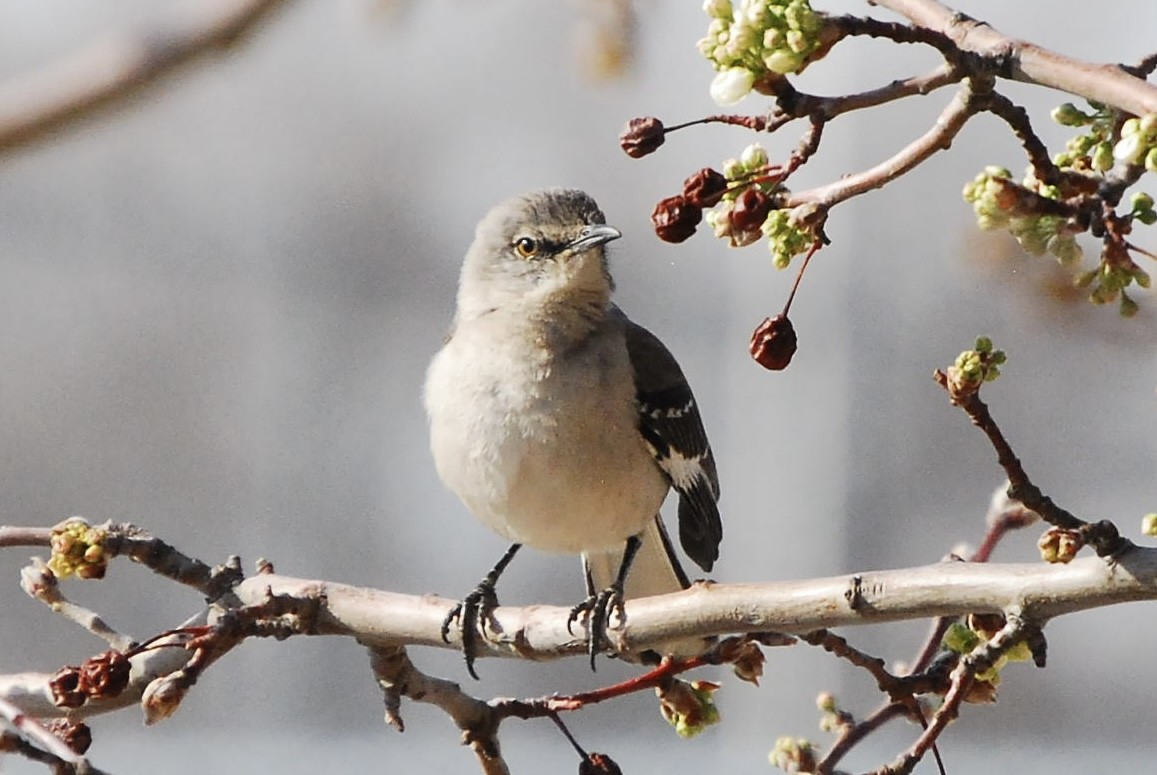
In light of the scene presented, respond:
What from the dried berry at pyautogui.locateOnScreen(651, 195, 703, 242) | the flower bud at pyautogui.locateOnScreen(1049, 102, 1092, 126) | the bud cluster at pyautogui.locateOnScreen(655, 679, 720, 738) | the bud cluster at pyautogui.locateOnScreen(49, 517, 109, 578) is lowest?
the bud cluster at pyautogui.locateOnScreen(49, 517, 109, 578)

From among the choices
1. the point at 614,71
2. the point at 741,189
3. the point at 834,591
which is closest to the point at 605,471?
the point at 614,71

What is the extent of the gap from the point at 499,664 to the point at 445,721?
349 mm

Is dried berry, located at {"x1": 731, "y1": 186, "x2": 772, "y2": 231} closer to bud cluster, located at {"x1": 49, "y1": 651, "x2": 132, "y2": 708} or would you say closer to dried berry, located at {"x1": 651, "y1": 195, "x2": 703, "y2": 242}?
dried berry, located at {"x1": 651, "y1": 195, "x2": 703, "y2": 242}

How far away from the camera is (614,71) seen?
6.92 ft

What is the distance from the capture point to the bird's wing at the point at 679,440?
3041 mm

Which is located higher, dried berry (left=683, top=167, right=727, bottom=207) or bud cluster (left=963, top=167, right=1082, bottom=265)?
dried berry (left=683, top=167, right=727, bottom=207)

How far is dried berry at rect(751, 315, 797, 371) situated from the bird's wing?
1.47 meters

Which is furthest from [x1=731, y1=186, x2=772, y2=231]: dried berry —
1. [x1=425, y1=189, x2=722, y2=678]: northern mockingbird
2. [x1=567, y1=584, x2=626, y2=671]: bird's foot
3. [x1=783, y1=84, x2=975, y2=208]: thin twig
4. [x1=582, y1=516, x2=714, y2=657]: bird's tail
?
[x1=582, y1=516, x2=714, y2=657]: bird's tail

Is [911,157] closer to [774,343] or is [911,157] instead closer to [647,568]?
[774,343]

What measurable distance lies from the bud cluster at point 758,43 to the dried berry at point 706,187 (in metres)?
0.10

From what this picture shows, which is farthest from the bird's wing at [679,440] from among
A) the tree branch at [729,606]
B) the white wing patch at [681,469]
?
the tree branch at [729,606]

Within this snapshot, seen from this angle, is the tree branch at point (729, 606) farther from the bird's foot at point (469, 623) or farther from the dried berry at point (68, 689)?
the dried berry at point (68, 689)

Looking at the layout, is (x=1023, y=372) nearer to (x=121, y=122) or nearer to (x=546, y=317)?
(x=546, y=317)

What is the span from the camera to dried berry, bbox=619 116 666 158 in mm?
1459
